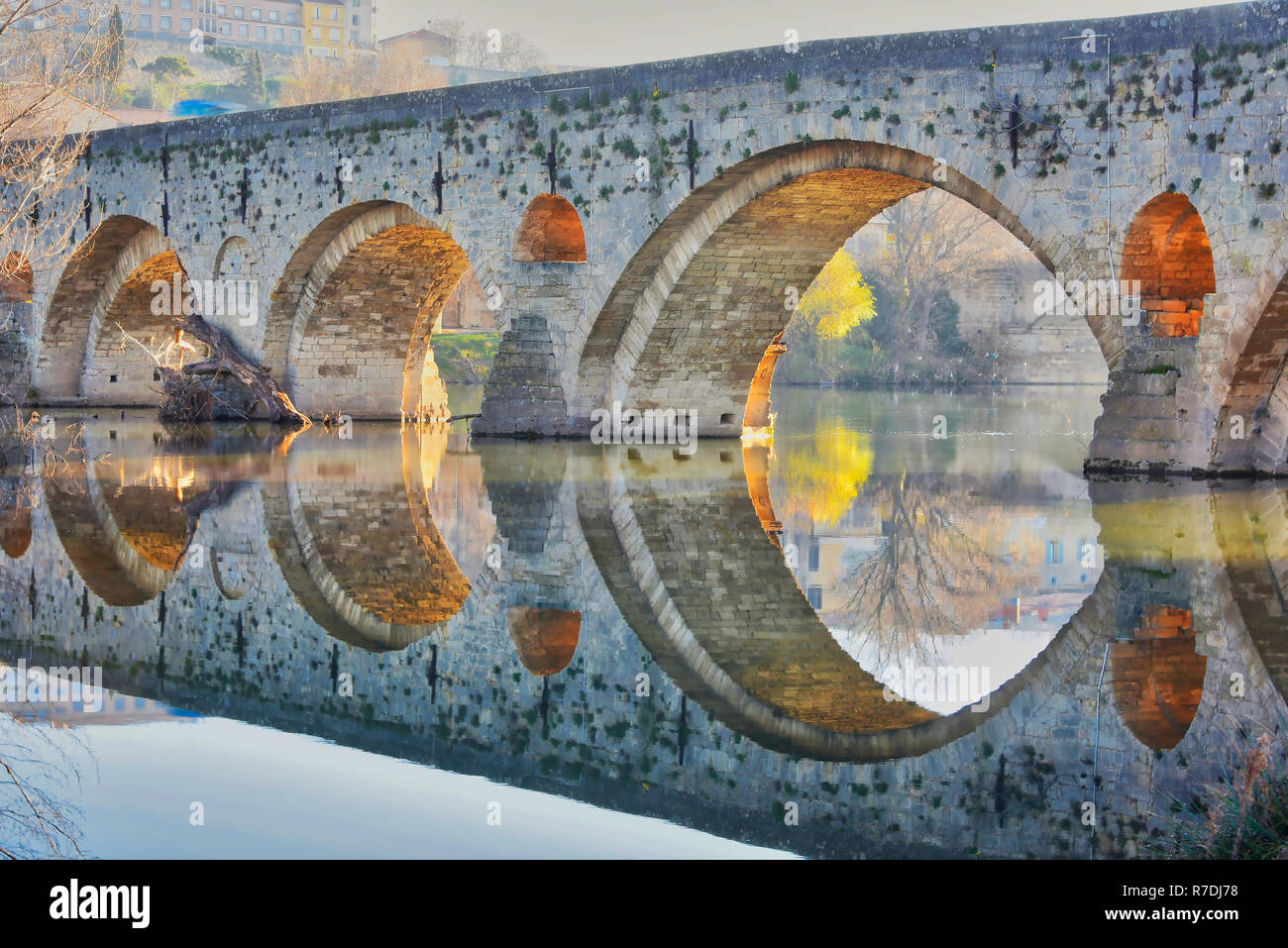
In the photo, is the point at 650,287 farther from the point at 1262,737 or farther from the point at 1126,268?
the point at 1262,737

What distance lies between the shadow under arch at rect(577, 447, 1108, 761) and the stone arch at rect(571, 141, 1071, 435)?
14.6ft

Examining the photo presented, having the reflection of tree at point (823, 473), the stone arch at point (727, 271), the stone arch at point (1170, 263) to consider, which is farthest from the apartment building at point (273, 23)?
the stone arch at point (1170, 263)

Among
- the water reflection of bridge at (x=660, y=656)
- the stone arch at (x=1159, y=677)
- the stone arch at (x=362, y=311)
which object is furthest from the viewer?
the stone arch at (x=362, y=311)

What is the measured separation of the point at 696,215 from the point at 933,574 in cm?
830

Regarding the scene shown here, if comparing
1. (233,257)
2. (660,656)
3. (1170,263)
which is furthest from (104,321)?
(660,656)

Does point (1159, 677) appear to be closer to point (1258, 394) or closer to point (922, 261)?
point (1258, 394)

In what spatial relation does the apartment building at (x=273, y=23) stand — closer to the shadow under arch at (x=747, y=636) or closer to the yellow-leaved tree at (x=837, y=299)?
the yellow-leaved tree at (x=837, y=299)

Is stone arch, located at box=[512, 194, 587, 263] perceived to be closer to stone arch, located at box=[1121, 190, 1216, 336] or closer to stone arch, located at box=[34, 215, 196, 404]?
stone arch, located at box=[1121, 190, 1216, 336]

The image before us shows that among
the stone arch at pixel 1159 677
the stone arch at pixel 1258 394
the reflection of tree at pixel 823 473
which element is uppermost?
the stone arch at pixel 1258 394

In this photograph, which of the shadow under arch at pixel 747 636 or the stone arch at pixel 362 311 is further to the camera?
the stone arch at pixel 362 311

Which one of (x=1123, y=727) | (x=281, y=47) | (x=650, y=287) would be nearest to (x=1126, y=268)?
(x=650, y=287)

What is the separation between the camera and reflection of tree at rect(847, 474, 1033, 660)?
27.5ft

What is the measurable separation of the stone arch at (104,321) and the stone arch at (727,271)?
973cm

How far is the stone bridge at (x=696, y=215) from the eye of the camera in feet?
44.4
